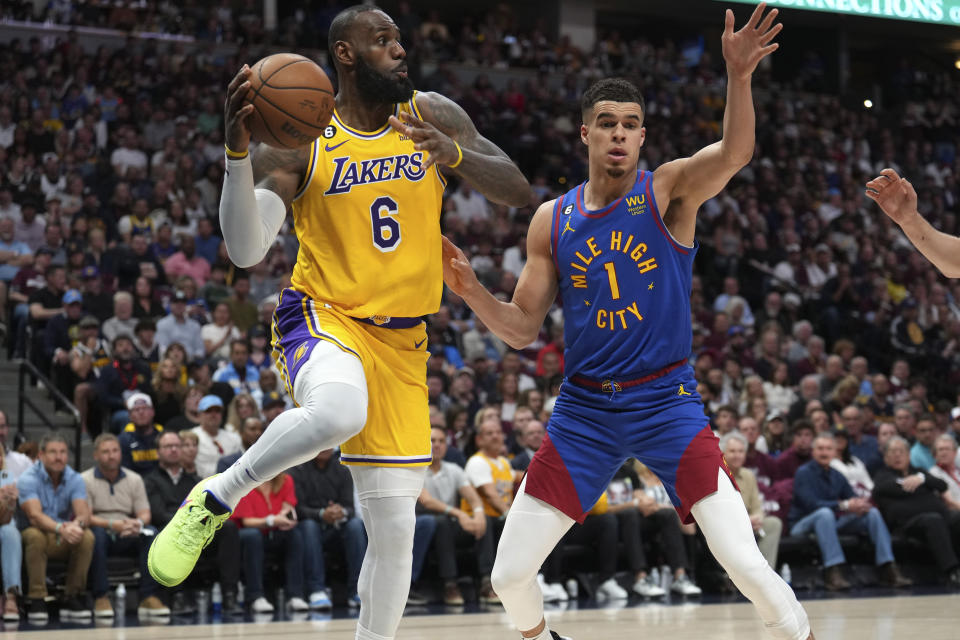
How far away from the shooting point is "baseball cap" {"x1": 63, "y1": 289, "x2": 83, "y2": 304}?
11.2 meters

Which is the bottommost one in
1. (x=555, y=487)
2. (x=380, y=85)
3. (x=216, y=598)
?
(x=216, y=598)

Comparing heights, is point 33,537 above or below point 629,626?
above

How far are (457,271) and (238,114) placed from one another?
1116 millimetres

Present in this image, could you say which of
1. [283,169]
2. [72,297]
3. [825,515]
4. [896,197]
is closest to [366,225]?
[283,169]

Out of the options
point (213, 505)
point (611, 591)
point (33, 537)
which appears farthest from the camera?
point (611, 591)

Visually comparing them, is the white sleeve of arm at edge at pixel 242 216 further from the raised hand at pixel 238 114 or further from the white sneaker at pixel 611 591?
the white sneaker at pixel 611 591

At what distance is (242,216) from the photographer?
3.97m

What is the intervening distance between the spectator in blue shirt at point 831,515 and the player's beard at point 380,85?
23.4 ft

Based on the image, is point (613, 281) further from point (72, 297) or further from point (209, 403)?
point (72, 297)

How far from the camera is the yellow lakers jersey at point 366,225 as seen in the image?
14.2 feet

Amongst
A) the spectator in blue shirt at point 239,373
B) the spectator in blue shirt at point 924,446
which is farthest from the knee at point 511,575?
the spectator in blue shirt at point 924,446

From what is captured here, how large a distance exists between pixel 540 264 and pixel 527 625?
1.39 meters

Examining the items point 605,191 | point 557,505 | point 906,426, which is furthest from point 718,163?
point 906,426

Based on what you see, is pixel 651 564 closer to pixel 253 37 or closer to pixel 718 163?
pixel 718 163
